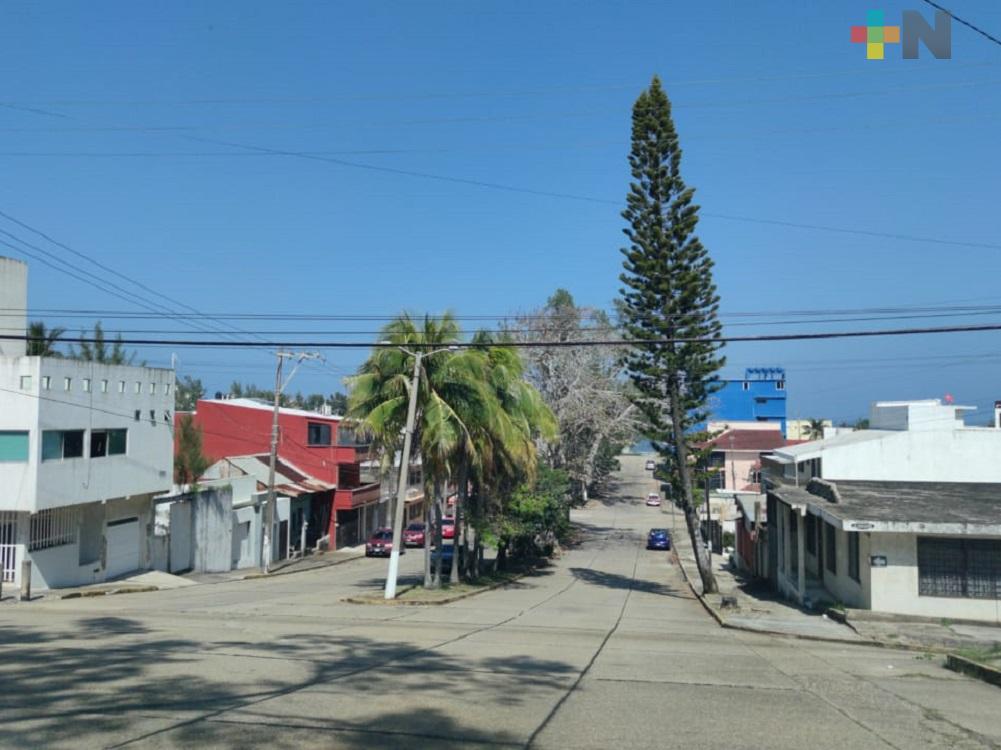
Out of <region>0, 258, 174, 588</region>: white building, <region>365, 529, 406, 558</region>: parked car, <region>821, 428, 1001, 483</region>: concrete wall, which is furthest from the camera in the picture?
<region>365, 529, 406, 558</region>: parked car

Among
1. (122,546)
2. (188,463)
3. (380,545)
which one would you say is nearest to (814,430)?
(380,545)

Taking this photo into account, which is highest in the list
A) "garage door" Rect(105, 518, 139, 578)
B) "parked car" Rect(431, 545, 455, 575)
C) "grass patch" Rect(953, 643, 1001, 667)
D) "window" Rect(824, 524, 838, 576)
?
"window" Rect(824, 524, 838, 576)

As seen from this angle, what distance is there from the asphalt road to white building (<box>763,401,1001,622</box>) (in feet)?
12.1

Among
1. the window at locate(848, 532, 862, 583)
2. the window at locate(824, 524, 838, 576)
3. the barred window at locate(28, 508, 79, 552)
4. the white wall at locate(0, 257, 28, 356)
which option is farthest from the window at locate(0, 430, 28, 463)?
the window at locate(824, 524, 838, 576)

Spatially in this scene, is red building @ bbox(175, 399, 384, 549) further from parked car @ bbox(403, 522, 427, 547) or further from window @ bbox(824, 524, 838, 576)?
window @ bbox(824, 524, 838, 576)

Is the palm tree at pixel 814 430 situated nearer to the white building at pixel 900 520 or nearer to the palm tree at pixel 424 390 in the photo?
the white building at pixel 900 520

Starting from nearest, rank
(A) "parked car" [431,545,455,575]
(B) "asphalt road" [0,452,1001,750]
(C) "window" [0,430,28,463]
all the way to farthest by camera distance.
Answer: (B) "asphalt road" [0,452,1001,750], (C) "window" [0,430,28,463], (A) "parked car" [431,545,455,575]

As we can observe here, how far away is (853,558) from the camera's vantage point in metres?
22.9

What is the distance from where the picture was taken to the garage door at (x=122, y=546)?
105 ft

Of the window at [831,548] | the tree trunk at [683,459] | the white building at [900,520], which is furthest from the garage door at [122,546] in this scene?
the window at [831,548]

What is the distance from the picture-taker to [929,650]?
672 inches

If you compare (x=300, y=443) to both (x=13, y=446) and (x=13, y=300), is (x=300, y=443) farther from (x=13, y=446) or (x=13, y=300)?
(x=13, y=446)

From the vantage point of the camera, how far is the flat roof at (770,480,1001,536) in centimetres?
1997

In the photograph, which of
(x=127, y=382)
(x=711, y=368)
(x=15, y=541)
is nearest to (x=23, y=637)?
(x=15, y=541)
